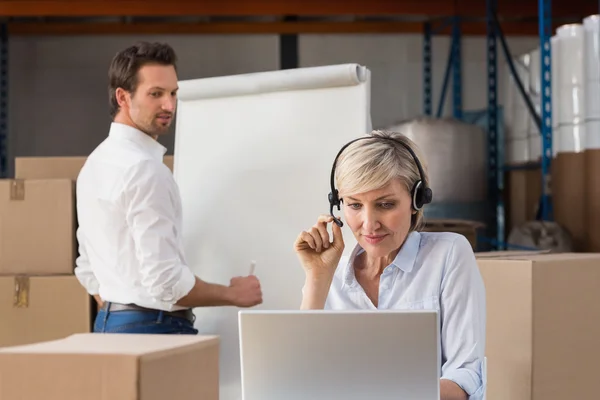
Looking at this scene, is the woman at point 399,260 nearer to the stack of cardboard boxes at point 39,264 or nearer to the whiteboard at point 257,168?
the whiteboard at point 257,168

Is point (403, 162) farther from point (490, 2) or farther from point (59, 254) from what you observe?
point (490, 2)

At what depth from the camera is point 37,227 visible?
311cm

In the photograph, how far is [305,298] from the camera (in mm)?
1707

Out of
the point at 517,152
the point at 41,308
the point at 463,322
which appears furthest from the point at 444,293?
the point at 517,152

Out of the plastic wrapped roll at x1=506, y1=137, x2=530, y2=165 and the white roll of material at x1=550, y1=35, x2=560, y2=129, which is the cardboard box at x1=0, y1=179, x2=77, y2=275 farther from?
the plastic wrapped roll at x1=506, y1=137, x2=530, y2=165

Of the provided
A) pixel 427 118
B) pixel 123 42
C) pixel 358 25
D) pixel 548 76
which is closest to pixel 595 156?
pixel 548 76

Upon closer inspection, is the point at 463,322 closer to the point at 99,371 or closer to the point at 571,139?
the point at 99,371

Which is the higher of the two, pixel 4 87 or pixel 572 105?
pixel 4 87

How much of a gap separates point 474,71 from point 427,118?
1.84m

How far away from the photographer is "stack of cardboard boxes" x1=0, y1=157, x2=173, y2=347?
3.04m

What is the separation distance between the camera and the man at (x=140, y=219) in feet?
7.48

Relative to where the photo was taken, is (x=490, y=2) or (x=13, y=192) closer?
(x=13, y=192)

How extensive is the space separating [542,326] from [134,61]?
4.43 feet

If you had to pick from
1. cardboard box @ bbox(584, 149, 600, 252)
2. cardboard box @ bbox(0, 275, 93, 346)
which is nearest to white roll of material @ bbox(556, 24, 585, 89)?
cardboard box @ bbox(584, 149, 600, 252)
